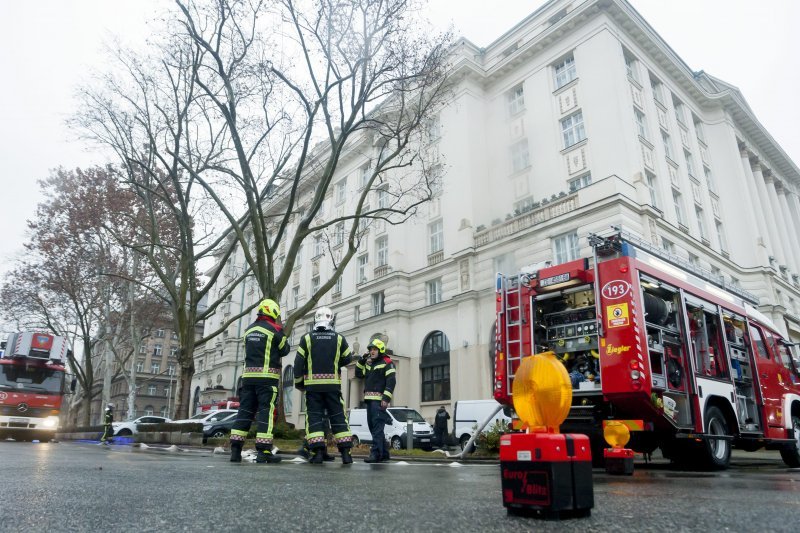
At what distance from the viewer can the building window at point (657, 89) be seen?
27.2m

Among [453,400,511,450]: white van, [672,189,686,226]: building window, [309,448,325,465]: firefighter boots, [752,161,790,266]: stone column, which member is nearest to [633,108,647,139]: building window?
[672,189,686,226]: building window

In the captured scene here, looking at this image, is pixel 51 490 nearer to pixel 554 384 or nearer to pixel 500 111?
pixel 554 384

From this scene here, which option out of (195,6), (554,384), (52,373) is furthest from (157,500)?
(52,373)

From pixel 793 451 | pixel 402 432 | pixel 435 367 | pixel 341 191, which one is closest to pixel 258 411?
pixel 793 451

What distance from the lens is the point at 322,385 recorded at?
7301 millimetres

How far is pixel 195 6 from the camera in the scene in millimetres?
14961

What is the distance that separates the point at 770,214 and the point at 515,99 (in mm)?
17353

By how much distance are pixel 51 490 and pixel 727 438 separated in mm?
8688

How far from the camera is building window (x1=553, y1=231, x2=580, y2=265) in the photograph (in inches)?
838

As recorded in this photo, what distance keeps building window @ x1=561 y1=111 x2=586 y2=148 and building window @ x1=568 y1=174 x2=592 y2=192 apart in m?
1.80

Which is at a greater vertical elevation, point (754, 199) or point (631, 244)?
point (754, 199)

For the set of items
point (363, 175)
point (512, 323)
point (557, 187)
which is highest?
point (363, 175)

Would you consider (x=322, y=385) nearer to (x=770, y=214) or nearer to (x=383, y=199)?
(x=383, y=199)

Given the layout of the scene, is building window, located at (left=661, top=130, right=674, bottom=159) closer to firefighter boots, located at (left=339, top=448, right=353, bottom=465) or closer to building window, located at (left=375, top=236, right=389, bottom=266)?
building window, located at (left=375, top=236, right=389, bottom=266)
